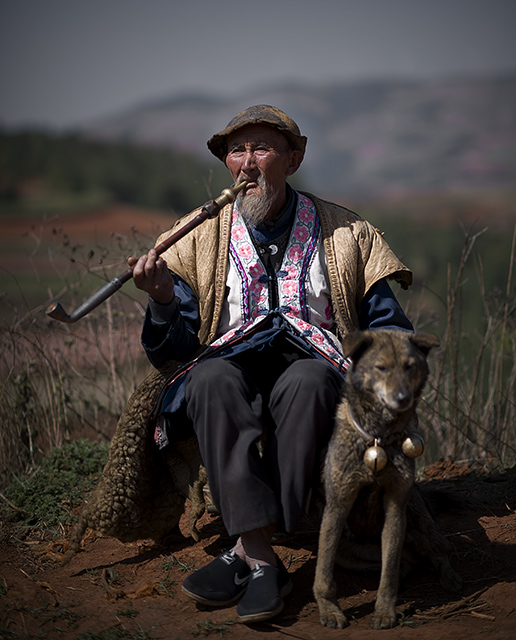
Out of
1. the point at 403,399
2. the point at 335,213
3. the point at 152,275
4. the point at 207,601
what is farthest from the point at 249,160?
the point at 207,601

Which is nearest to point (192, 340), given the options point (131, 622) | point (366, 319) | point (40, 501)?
point (366, 319)

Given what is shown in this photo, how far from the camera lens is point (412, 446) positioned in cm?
252

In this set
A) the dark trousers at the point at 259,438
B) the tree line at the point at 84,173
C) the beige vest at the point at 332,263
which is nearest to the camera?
the dark trousers at the point at 259,438

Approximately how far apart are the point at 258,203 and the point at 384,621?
1936mm

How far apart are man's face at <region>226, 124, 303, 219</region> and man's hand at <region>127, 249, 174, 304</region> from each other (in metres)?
0.65

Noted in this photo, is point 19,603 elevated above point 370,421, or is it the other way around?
point 370,421

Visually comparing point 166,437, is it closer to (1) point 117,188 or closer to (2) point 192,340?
(2) point 192,340

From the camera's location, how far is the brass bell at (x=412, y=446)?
2.52 meters

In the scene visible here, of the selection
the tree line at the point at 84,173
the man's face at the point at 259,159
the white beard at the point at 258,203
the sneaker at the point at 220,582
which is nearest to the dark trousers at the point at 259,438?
the sneaker at the point at 220,582

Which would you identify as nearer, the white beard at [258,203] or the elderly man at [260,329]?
the elderly man at [260,329]

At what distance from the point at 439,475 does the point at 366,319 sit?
155 cm

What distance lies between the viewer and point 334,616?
98.7 inches

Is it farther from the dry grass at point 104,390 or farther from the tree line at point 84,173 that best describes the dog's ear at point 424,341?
the tree line at point 84,173

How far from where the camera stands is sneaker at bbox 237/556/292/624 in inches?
99.3
